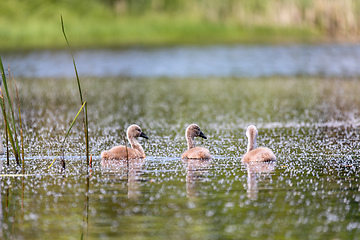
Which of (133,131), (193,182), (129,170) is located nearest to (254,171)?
(193,182)

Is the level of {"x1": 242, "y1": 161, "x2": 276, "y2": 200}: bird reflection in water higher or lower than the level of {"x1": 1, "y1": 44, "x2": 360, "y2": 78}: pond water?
lower

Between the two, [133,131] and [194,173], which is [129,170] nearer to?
[194,173]

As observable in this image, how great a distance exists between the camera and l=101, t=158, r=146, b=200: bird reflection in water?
8.55 metres

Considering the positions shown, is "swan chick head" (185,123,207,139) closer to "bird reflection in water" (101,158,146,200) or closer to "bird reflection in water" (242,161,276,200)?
"bird reflection in water" (101,158,146,200)

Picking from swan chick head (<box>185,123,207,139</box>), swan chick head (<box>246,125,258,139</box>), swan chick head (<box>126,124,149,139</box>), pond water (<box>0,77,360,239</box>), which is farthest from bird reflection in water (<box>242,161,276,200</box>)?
swan chick head (<box>126,124,149,139</box>)

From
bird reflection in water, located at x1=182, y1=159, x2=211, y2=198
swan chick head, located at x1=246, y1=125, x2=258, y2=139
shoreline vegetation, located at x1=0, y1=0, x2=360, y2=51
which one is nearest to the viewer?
bird reflection in water, located at x1=182, y1=159, x2=211, y2=198

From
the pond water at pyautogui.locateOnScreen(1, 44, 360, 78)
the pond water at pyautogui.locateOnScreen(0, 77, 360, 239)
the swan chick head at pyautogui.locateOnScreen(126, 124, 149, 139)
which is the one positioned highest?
the pond water at pyautogui.locateOnScreen(1, 44, 360, 78)

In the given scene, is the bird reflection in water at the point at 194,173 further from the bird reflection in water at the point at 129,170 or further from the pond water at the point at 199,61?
the pond water at the point at 199,61

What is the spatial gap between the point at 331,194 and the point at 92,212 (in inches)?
105

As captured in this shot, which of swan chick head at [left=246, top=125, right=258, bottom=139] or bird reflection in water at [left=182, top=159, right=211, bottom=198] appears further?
swan chick head at [left=246, top=125, right=258, bottom=139]

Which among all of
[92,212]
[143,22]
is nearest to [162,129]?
[92,212]

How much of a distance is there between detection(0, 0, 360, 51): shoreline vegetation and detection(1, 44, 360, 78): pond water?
734cm

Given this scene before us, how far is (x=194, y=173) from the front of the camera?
9641mm

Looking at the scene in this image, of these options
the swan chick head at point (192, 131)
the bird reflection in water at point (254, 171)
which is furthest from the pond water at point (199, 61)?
the bird reflection in water at point (254, 171)
